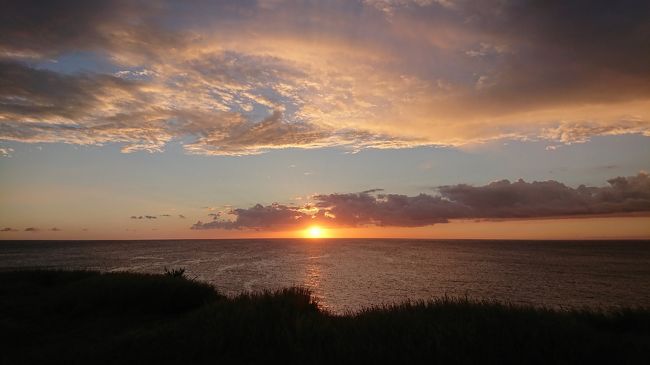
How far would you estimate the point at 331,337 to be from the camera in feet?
37.4

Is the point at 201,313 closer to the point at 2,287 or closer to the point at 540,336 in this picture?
Answer: the point at 540,336

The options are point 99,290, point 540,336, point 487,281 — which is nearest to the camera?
point 540,336

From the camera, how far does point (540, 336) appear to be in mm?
10609

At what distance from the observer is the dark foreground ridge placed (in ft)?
32.3

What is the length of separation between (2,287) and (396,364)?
80.7 ft

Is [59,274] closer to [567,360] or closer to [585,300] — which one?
[567,360]

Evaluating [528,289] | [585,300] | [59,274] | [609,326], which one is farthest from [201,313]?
[528,289]

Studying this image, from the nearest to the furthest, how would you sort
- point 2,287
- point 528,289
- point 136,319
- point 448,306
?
point 448,306 → point 136,319 → point 2,287 → point 528,289

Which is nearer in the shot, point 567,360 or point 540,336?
point 567,360

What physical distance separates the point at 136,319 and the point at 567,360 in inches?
627

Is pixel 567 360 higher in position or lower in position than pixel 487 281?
higher

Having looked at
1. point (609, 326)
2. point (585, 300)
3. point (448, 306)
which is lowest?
point (585, 300)

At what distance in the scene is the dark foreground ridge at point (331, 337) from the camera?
984 cm

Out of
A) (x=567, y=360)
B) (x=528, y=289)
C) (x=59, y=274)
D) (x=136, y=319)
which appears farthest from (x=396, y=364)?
(x=528, y=289)
